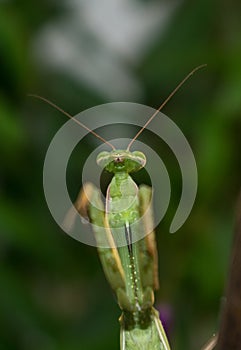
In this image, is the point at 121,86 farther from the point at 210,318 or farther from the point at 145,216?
the point at 145,216

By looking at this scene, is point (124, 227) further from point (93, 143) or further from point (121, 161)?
point (93, 143)

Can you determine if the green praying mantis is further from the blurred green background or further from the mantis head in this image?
the blurred green background

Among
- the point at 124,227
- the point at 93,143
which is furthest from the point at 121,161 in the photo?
the point at 93,143

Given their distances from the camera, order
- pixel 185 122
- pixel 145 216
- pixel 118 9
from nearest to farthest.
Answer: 1. pixel 145 216
2. pixel 185 122
3. pixel 118 9

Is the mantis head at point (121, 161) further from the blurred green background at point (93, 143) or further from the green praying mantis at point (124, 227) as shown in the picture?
the blurred green background at point (93, 143)

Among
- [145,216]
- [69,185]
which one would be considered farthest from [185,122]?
[145,216]

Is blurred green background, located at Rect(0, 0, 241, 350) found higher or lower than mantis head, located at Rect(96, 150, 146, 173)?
higher

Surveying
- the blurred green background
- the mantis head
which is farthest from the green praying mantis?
the blurred green background

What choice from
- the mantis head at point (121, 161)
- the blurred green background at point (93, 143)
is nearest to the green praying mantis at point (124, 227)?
the mantis head at point (121, 161)
